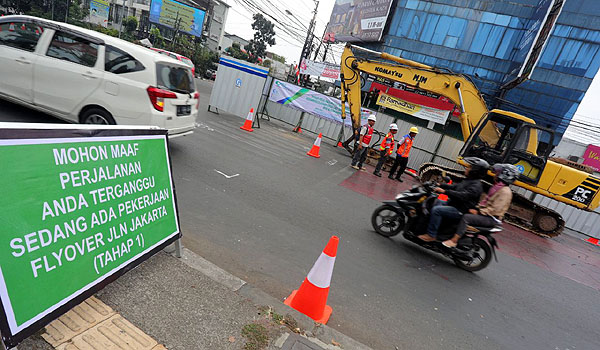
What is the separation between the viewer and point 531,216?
398 inches

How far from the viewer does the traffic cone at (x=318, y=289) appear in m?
3.06

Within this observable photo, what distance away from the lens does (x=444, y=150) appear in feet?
44.1

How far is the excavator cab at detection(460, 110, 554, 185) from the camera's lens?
9008mm

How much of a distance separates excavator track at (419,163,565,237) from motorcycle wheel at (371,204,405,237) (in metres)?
5.79

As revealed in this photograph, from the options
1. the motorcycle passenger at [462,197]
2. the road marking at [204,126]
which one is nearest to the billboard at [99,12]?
the road marking at [204,126]

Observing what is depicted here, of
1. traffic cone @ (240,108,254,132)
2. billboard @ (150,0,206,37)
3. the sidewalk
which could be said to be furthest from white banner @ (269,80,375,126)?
billboard @ (150,0,206,37)

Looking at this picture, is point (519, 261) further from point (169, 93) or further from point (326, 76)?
point (326, 76)

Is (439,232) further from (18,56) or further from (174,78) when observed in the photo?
(18,56)

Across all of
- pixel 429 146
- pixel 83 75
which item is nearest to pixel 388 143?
pixel 429 146

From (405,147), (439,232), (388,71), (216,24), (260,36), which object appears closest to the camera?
(439,232)

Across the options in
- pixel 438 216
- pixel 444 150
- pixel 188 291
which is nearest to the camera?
pixel 188 291

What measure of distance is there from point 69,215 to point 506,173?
213 inches

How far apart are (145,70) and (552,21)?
1646 cm

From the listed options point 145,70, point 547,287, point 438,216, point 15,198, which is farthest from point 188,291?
point 547,287
